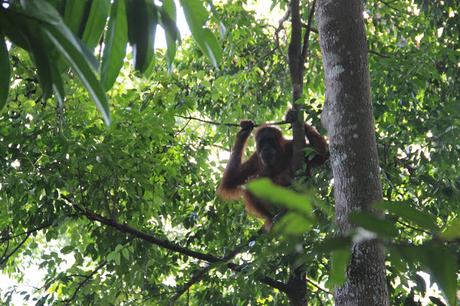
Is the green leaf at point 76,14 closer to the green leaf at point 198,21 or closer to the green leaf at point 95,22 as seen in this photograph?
the green leaf at point 95,22

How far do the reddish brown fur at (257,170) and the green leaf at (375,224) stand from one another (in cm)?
411

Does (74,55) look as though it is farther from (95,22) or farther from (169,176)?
(169,176)

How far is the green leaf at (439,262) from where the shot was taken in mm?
463

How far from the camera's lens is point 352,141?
2205 mm

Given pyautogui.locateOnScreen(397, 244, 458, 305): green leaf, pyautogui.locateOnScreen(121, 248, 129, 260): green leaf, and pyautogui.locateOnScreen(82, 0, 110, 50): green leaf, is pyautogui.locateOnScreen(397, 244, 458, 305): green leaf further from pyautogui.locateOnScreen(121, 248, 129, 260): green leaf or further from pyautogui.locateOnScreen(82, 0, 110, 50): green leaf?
pyautogui.locateOnScreen(121, 248, 129, 260): green leaf

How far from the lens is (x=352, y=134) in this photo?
2.22 metres

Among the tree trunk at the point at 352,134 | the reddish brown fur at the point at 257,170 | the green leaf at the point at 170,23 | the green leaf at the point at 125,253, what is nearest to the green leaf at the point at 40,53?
the green leaf at the point at 170,23

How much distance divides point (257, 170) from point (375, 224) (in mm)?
5248

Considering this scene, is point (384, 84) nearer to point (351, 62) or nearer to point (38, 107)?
point (351, 62)

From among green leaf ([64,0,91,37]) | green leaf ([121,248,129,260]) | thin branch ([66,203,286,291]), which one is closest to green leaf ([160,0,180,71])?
green leaf ([64,0,91,37])

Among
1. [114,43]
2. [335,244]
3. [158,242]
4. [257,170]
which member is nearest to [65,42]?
[114,43]

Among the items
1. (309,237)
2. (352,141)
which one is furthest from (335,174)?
(309,237)

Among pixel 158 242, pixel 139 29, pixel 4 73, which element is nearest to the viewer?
pixel 4 73

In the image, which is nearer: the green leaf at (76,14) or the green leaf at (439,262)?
the green leaf at (439,262)
